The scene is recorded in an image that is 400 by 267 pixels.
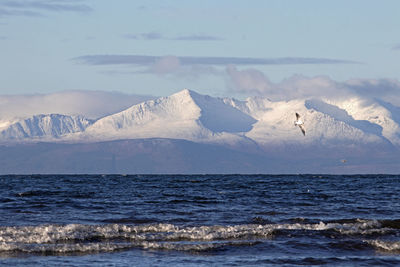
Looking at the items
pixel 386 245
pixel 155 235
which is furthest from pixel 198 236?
pixel 386 245

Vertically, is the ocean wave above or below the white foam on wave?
above

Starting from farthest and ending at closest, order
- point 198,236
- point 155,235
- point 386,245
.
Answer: point 155,235, point 198,236, point 386,245

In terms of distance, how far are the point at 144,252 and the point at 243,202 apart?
102 ft

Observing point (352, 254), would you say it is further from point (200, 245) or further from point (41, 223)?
point (41, 223)

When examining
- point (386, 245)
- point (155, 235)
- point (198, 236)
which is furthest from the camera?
point (155, 235)

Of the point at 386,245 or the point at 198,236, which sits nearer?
the point at 386,245

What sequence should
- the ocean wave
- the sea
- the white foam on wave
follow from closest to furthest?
1. the sea
2. the ocean wave
3. the white foam on wave

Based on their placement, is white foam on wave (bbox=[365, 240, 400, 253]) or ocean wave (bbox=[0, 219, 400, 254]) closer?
ocean wave (bbox=[0, 219, 400, 254])

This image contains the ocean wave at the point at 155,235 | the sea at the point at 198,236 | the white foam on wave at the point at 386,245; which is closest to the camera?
the sea at the point at 198,236

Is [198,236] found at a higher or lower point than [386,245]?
higher

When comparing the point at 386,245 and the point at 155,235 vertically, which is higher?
the point at 155,235

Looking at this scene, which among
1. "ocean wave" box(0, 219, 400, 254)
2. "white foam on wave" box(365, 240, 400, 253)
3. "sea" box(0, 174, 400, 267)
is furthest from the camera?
"white foam on wave" box(365, 240, 400, 253)

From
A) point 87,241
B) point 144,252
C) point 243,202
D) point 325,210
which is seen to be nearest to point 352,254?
point 144,252

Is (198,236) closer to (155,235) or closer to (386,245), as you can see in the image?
(155,235)
